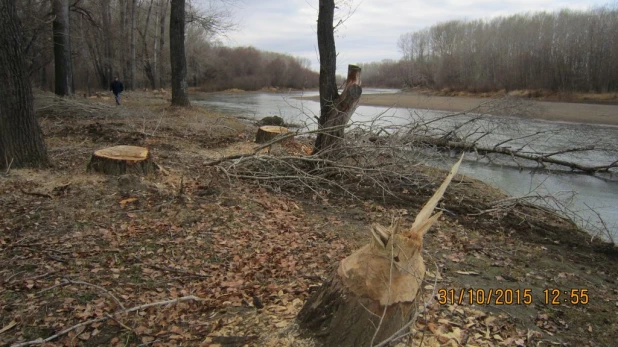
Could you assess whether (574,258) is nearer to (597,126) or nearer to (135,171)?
(135,171)

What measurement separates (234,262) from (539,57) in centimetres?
4488

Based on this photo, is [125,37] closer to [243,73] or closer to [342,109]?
[342,109]

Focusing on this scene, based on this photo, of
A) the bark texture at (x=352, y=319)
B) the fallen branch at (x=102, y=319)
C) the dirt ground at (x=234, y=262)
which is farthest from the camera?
the dirt ground at (x=234, y=262)

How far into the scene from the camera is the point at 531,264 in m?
4.80

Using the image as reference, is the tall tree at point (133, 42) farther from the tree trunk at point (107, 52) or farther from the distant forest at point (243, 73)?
the distant forest at point (243, 73)

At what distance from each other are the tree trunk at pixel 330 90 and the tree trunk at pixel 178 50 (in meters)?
8.84

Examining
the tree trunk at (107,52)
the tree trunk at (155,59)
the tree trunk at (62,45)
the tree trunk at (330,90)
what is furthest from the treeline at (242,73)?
the tree trunk at (330,90)

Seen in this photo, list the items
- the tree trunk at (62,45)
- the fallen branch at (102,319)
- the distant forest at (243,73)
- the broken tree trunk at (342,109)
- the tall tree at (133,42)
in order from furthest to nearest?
the distant forest at (243,73) < the tall tree at (133,42) < the tree trunk at (62,45) < the broken tree trunk at (342,109) < the fallen branch at (102,319)

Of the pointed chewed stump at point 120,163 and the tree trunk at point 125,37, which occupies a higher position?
the tree trunk at point 125,37

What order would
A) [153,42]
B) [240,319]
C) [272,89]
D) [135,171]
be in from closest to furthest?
[240,319]
[135,171]
[153,42]
[272,89]

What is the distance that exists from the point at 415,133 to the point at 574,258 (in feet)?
11.9

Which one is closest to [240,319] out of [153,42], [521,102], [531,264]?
[531,264]

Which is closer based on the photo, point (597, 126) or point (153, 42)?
point (597, 126)

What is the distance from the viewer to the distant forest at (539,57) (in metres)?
37.4
